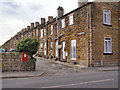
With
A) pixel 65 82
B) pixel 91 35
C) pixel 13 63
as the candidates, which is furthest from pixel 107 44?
pixel 65 82

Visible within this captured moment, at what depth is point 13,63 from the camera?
13.3 m

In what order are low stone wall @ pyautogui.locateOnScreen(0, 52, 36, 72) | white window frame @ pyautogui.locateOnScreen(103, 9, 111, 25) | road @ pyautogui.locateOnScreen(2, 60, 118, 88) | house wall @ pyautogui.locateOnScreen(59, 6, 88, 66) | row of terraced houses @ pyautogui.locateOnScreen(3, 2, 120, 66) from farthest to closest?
white window frame @ pyautogui.locateOnScreen(103, 9, 111, 25) → house wall @ pyautogui.locateOnScreen(59, 6, 88, 66) → row of terraced houses @ pyautogui.locateOnScreen(3, 2, 120, 66) → low stone wall @ pyautogui.locateOnScreen(0, 52, 36, 72) → road @ pyautogui.locateOnScreen(2, 60, 118, 88)

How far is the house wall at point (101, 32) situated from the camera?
17.9 m

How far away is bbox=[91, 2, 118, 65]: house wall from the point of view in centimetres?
1786

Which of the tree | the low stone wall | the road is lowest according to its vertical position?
the road

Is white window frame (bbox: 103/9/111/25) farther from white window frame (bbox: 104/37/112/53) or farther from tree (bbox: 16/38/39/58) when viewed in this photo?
tree (bbox: 16/38/39/58)

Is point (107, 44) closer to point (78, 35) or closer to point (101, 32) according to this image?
point (101, 32)

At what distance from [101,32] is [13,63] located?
37.6ft

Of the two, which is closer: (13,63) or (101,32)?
(13,63)

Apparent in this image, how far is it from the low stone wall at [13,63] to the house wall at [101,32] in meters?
8.20

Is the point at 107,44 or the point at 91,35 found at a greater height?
the point at 91,35

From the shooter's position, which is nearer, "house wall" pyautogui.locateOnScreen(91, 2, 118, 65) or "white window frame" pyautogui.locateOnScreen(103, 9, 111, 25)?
"house wall" pyautogui.locateOnScreen(91, 2, 118, 65)

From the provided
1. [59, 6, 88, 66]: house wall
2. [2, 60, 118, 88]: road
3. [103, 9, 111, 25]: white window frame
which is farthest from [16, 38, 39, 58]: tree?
[103, 9, 111, 25]: white window frame

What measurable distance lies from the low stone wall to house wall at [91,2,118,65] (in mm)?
8200
